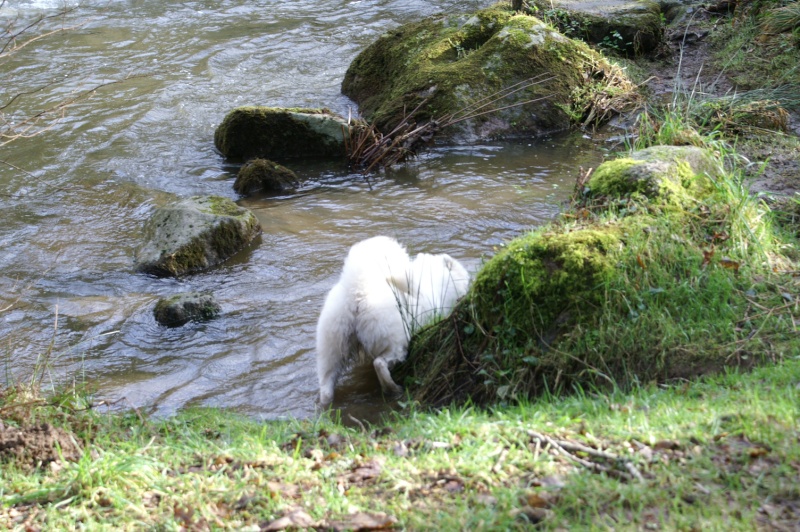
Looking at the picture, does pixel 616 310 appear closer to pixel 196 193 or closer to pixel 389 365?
pixel 389 365

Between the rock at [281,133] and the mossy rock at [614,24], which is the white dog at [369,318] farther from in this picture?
the mossy rock at [614,24]

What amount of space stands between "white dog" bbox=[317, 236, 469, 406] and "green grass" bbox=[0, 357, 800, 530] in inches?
38.1

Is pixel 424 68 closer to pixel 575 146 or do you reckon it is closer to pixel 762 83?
pixel 575 146

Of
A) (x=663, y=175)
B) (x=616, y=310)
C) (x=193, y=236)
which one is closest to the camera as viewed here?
(x=616, y=310)

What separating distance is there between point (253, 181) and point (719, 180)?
5.38 metres

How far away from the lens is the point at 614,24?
1154 centimetres

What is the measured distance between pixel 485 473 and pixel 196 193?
21.8 ft

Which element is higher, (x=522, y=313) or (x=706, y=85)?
(x=706, y=85)

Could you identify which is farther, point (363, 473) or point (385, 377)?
point (385, 377)

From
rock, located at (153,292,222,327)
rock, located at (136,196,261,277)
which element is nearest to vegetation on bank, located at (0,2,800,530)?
rock, located at (153,292,222,327)

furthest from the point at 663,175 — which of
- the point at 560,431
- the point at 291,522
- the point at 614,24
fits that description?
the point at 614,24

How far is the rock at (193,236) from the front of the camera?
7062 mm

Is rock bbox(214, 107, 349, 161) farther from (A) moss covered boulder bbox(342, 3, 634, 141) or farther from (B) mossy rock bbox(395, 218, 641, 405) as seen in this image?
(B) mossy rock bbox(395, 218, 641, 405)

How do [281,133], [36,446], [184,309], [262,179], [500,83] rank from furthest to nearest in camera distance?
[500,83]
[281,133]
[262,179]
[184,309]
[36,446]
